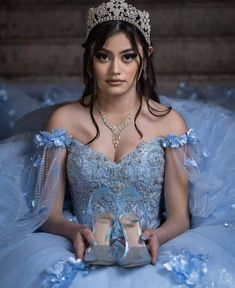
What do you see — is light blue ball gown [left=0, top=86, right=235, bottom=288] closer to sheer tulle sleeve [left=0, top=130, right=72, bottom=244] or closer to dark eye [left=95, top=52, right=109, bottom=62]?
sheer tulle sleeve [left=0, top=130, right=72, bottom=244]

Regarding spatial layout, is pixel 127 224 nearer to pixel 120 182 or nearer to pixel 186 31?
pixel 120 182

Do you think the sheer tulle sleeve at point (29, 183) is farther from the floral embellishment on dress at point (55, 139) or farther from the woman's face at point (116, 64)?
the woman's face at point (116, 64)

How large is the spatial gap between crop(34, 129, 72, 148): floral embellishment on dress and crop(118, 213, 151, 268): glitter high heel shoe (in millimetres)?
358

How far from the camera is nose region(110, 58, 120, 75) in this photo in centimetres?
182

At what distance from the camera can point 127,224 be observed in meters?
1.63

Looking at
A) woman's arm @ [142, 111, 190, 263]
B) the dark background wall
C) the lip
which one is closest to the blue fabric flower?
woman's arm @ [142, 111, 190, 263]

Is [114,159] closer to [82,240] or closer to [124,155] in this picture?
[124,155]

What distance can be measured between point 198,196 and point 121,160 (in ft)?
0.75

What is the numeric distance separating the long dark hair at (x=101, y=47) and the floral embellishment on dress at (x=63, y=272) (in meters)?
0.45

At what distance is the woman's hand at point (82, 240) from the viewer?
161 centimetres

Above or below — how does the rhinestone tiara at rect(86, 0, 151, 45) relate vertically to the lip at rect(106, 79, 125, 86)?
above

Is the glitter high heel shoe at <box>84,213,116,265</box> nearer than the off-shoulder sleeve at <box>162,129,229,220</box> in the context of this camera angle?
Yes

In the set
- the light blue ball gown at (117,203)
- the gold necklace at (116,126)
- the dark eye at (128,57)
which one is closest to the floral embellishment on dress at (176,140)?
the light blue ball gown at (117,203)

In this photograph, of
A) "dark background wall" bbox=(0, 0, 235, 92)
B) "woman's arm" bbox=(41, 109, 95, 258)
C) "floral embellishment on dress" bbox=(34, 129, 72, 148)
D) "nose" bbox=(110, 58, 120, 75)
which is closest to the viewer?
"woman's arm" bbox=(41, 109, 95, 258)
